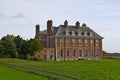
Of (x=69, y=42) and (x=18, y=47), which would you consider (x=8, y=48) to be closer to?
(x=18, y=47)

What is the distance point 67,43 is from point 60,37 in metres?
2.85

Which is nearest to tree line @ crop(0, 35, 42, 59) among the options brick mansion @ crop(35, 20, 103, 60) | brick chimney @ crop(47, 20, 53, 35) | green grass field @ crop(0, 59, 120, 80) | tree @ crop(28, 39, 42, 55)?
tree @ crop(28, 39, 42, 55)

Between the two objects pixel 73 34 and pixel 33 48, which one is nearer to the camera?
pixel 33 48

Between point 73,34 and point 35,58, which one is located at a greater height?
A: point 73,34

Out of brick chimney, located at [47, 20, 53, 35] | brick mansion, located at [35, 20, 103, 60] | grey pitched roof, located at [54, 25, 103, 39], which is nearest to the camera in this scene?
brick mansion, located at [35, 20, 103, 60]

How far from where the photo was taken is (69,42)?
86062mm

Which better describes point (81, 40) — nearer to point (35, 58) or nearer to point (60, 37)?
point (60, 37)

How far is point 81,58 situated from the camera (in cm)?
8681

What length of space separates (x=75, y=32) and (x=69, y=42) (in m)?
3.42

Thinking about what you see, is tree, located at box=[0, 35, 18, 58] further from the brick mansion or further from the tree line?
the brick mansion

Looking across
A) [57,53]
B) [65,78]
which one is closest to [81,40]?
[57,53]

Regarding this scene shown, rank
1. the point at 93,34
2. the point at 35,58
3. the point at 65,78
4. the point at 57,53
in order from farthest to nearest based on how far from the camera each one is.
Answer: the point at 93,34
the point at 57,53
the point at 35,58
the point at 65,78

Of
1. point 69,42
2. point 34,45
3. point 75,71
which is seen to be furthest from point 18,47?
point 75,71

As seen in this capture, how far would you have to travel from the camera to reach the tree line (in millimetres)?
73250
